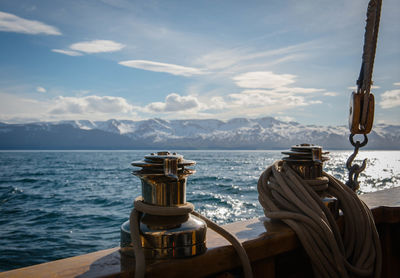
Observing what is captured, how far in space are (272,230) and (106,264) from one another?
466mm

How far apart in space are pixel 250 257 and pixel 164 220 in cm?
28

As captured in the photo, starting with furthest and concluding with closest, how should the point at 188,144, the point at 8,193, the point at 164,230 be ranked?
1. the point at 188,144
2. the point at 8,193
3. the point at 164,230

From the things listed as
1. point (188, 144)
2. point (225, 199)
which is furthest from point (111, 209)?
point (188, 144)

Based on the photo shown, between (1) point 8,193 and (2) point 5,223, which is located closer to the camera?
(2) point 5,223

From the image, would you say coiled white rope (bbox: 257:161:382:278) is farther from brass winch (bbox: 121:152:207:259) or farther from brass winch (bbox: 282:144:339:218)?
brass winch (bbox: 121:152:207:259)

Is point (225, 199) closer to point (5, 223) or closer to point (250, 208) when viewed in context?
point (250, 208)

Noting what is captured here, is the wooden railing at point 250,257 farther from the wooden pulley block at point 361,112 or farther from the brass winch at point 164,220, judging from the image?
the wooden pulley block at point 361,112

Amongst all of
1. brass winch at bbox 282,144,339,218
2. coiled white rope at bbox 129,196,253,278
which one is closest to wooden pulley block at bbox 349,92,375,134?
brass winch at bbox 282,144,339,218

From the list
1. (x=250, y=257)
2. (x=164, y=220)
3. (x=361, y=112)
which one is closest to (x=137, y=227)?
(x=164, y=220)

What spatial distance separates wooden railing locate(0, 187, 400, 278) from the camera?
2.13 ft

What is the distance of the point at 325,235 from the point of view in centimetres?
90

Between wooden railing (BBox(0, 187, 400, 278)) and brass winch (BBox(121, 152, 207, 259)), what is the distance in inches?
1.0

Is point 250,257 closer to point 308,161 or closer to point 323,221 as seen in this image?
point 323,221

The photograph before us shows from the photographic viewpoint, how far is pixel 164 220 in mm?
686
